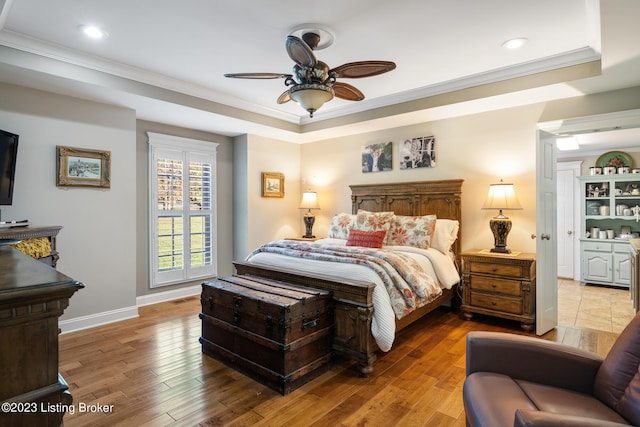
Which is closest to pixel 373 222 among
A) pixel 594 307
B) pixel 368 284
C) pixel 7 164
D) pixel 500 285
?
pixel 500 285

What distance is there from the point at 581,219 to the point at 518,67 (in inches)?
159

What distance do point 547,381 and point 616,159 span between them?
6.07 m

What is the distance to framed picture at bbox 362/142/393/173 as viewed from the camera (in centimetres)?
507

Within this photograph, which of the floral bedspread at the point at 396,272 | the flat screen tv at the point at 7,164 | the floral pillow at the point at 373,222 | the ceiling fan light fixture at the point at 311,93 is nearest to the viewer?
Answer: the ceiling fan light fixture at the point at 311,93

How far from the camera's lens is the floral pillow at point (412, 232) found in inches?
159

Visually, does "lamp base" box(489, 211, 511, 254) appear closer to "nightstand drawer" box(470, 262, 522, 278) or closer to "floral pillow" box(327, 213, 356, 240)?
"nightstand drawer" box(470, 262, 522, 278)

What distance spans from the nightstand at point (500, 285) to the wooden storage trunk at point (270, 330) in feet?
6.38

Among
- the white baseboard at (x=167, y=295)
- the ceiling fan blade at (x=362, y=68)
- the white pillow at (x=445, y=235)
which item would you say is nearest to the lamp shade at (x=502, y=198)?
the white pillow at (x=445, y=235)

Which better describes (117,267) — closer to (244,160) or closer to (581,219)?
(244,160)

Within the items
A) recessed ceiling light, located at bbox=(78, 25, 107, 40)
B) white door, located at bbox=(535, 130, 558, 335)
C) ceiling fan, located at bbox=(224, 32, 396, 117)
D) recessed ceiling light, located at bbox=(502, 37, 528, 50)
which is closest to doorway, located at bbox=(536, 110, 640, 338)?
white door, located at bbox=(535, 130, 558, 335)

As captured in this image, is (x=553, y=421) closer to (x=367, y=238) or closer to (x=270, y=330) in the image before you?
(x=270, y=330)

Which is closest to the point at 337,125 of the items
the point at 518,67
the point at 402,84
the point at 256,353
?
the point at 402,84

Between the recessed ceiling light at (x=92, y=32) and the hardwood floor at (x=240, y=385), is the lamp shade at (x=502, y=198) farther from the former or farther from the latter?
the recessed ceiling light at (x=92, y=32)

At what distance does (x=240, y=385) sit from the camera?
2498 millimetres
